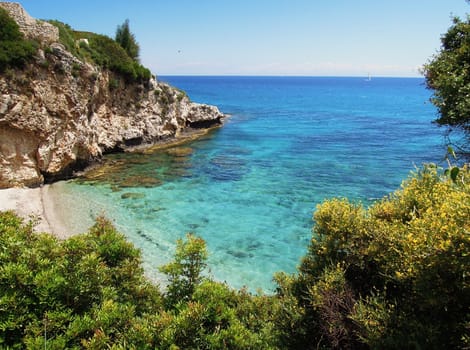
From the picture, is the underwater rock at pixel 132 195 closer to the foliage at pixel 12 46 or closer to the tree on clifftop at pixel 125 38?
the foliage at pixel 12 46

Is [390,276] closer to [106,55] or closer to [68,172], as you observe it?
[68,172]

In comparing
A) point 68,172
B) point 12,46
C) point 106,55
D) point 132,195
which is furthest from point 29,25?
point 132,195

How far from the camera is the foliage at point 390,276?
573 cm

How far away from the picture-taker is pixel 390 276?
7.23 meters

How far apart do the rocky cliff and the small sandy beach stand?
41.9 inches

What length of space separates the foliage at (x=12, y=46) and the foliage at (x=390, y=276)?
23.2 metres

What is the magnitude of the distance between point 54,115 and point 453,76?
25.4 m

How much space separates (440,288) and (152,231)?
15.5 metres

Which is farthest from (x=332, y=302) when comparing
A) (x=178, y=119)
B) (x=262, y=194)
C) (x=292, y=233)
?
(x=178, y=119)

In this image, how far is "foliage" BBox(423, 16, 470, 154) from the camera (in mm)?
9883

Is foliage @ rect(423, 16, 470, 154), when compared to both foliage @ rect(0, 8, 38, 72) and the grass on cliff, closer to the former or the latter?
foliage @ rect(0, 8, 38, 72)

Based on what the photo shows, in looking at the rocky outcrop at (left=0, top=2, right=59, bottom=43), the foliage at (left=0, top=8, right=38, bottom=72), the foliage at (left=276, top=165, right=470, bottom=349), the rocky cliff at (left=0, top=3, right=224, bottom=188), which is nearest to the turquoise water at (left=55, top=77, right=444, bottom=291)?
the rocky cliff at (left=0, top=3, right=224, bottom=188)

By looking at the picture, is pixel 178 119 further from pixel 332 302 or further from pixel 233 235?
Result: pixel 332 302

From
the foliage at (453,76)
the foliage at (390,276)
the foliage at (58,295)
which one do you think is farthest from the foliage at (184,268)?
the foliage at (453,76)
